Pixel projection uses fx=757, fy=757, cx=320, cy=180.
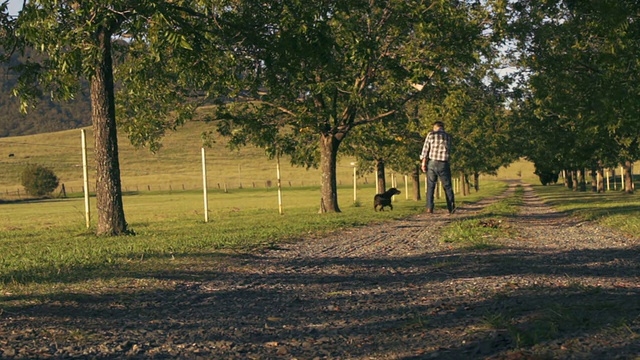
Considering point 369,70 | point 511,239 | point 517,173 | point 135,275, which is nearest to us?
point 135,275

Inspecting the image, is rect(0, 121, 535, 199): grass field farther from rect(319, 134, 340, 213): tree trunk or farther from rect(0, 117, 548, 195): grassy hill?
rect(319, 134, 340, 213): tree trunk

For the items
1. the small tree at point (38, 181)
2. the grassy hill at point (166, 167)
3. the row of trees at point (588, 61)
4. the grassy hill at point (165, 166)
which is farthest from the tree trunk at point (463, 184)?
the small tree at point (38, 181)

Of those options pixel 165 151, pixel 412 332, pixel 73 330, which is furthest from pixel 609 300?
pixel 165 151

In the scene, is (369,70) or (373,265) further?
(369,70)

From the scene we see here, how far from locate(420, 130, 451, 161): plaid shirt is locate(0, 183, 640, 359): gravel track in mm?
6501

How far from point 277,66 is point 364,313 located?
11.8 meters

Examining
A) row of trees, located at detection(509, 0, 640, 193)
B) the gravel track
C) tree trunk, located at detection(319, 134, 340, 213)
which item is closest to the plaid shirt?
row of trees, located at detection(509, 0, 640, 193)

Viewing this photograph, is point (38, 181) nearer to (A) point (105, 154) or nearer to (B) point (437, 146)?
(A) point (105, 154)

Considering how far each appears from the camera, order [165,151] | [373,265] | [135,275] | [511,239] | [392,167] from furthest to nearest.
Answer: [165,151] → [392,167] → [511,239] → [373,265] → [135,275]

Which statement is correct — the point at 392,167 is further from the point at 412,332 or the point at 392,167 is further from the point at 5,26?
the point at 412,332

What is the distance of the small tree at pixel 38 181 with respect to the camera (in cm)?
11150

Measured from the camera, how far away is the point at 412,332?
5.67 m

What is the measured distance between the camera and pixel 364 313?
Answer: 6.61 meters

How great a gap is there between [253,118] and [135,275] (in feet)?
66.6
